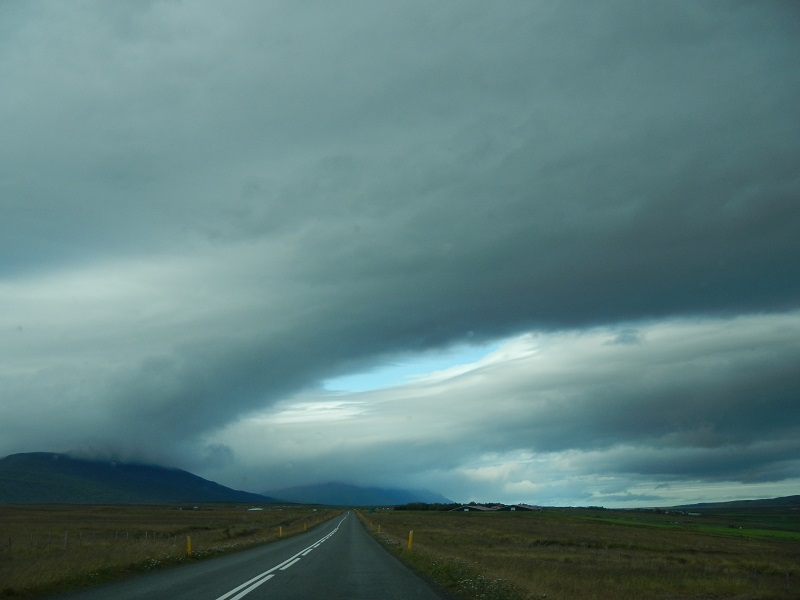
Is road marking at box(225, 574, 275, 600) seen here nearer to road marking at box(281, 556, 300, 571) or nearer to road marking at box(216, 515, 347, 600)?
road marking at box(216, 515, 347, 600)

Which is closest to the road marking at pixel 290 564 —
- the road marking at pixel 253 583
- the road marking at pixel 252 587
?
the road marking at pixel 253 583

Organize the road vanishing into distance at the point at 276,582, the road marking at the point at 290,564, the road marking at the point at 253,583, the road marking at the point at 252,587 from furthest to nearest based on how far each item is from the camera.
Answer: the road marking at the point at 290,564 → the road vanishing into distance at the point at 276,582 → the road marking at the point at 253,583 → the road marking at the point at 252,587

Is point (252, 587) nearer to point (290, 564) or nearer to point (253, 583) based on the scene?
point (253, 583)

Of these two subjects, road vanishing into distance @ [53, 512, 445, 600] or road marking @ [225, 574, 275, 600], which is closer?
road marking @ [225, 574, 275, 600]

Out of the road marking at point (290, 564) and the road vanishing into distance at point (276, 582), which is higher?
the road vanishing into distance at point (276, 582)

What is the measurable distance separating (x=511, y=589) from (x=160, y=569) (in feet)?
51.3

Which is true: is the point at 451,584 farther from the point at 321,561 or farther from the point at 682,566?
the point at 682,566

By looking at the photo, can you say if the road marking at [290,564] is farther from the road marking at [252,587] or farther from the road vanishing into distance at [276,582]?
the road marking at [252,587]

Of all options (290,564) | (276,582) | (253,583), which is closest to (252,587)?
(253,583)

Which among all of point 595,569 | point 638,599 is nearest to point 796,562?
point 595,569

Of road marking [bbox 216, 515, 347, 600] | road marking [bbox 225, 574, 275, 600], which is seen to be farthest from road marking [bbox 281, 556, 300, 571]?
road marking [bbox 225, 574, 275, 600]

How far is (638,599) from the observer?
2061cm

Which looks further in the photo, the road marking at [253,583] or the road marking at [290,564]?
the road marking at [290,564]

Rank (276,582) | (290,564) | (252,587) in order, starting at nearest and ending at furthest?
(252,587) → (276,582) → (290,564)
